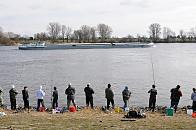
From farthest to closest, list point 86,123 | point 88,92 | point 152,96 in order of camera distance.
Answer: point 88,92 → point 152,96 → point 86,123

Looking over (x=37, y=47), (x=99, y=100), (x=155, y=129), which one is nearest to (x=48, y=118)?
(x=155, y=129)

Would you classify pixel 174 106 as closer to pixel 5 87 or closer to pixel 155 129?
pixel 155 129

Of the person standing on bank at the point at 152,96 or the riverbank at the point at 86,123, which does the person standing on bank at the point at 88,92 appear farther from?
the riverbank at the point at 86,123

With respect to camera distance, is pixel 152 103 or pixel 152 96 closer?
pixel 152 96

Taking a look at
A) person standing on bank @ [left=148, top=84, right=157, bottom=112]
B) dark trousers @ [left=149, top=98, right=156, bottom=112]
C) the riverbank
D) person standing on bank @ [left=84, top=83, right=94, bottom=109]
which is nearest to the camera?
the riverbank

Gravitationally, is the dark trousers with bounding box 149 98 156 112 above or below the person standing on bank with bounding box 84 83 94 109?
below

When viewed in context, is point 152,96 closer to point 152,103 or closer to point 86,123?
point 152,103

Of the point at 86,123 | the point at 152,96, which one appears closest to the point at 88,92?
the point at 152,96

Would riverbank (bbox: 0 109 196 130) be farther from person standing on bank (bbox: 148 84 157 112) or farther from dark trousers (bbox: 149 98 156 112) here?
dark trousers (bbox: 149 98 156 112)

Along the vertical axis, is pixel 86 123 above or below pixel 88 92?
below

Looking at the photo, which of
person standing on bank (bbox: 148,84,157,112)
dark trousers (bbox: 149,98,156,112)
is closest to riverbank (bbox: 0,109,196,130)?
person standing on bank (bbox: 148,84,157,112)

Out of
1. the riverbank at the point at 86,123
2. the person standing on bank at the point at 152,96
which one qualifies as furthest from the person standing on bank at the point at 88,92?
the riverbank at the point at 86,123

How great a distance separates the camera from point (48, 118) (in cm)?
1725

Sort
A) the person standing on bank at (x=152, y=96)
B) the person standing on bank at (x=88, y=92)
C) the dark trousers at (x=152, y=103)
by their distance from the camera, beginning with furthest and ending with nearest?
the person standing on bank at (x=88, y=92), the dark trousers at (x=152, y=103), the person standing on bank at (x=152, y=96)
